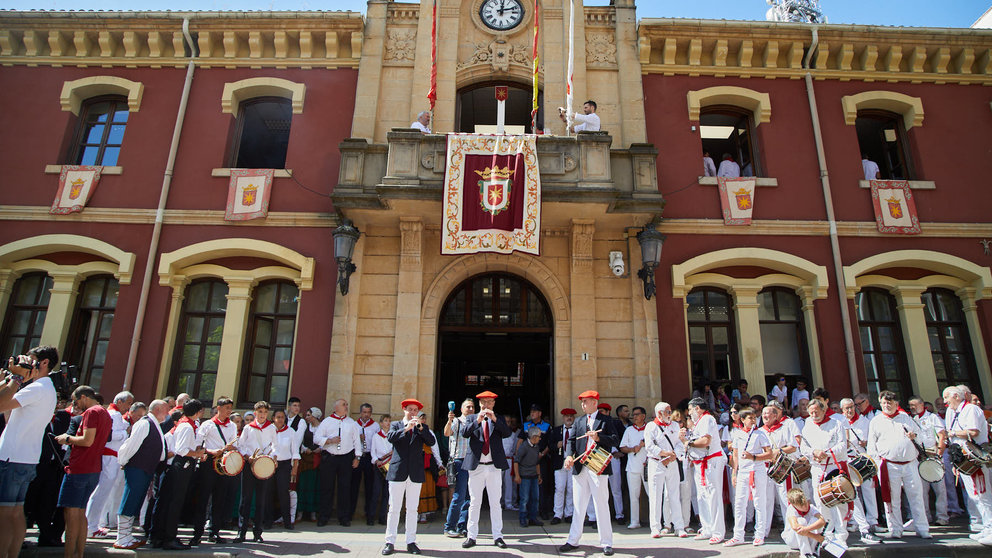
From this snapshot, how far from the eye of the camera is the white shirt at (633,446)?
898 cm

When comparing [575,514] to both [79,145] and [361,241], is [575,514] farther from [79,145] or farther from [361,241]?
[79,145]

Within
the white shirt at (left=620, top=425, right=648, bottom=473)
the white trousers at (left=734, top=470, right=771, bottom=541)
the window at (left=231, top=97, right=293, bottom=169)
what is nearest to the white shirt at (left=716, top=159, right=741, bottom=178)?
the white shirt at (left=620, top=425, right=648, bottom=473)

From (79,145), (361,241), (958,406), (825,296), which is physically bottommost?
(958,406)

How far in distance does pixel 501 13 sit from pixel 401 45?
2517mm

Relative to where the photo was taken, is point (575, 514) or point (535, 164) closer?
point (575, 514)

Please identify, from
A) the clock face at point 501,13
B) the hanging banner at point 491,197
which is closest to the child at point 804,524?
the hanging banner at point 491,197

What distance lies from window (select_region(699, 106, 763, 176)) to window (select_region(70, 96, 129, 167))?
13307 millimetres

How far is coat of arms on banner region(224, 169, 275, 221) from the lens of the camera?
1170cm

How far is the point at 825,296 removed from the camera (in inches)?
449

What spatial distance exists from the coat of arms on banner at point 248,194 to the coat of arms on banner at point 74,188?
301 centimetres

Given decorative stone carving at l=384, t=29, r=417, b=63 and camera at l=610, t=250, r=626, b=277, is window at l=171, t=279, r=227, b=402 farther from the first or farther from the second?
camera at l=610, t=250, r=626, b=277

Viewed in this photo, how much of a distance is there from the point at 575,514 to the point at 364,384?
16.7ft

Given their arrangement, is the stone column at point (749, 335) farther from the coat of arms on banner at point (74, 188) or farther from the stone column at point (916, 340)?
the coat of arms on banner at point (74, 188)

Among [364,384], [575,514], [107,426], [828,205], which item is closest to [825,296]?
[828,205]
